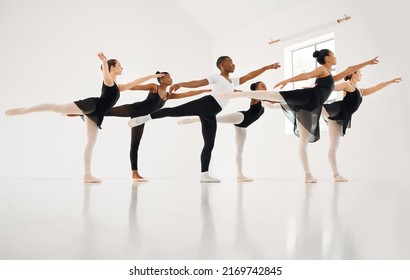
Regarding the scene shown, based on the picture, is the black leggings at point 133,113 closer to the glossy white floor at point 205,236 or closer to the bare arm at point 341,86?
the bare arm at point 341,86

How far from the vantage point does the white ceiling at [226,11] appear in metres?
5.57

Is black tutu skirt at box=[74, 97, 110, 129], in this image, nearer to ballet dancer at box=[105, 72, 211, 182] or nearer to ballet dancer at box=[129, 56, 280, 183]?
ballet dancer at box=[105, 72, 211, 182]

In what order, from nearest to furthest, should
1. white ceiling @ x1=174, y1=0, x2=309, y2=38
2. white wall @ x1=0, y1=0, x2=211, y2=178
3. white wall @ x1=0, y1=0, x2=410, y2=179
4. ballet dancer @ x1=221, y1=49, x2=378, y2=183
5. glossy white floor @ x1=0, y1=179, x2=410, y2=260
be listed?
1. glossy white floor @ x1=0, y1=179, x2=410, y2=260
2. ballet dancer @ x1=221, y1=49, x2=378, y2=183
3. white wall @ x1=0, y1=0, x2=410, y2=179
4. white wall @ x1=0, y1=0, x2=211, y2=178
5. white ceiling @ x1=174, y1=0, x2=309, y2=38

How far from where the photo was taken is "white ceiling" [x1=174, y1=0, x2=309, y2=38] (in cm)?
557

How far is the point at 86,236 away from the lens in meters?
0.62

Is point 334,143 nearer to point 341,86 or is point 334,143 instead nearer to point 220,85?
point 341,86

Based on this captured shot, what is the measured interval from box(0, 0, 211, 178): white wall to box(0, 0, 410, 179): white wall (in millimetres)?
14

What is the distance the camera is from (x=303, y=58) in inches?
213

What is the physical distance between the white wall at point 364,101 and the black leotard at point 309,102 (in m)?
1.84

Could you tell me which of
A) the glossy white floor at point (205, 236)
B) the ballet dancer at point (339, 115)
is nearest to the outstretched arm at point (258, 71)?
the ballet dancer at point (339, 115)

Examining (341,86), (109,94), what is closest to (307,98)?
(341,86)

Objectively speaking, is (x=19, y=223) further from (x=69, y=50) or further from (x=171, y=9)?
(x=171, y=9)

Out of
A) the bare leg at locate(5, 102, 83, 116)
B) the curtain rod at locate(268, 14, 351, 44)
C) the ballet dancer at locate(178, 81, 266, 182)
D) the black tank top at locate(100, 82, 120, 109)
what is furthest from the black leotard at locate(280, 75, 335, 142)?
the curtain rod at locate(268, 14, 351, 44)
